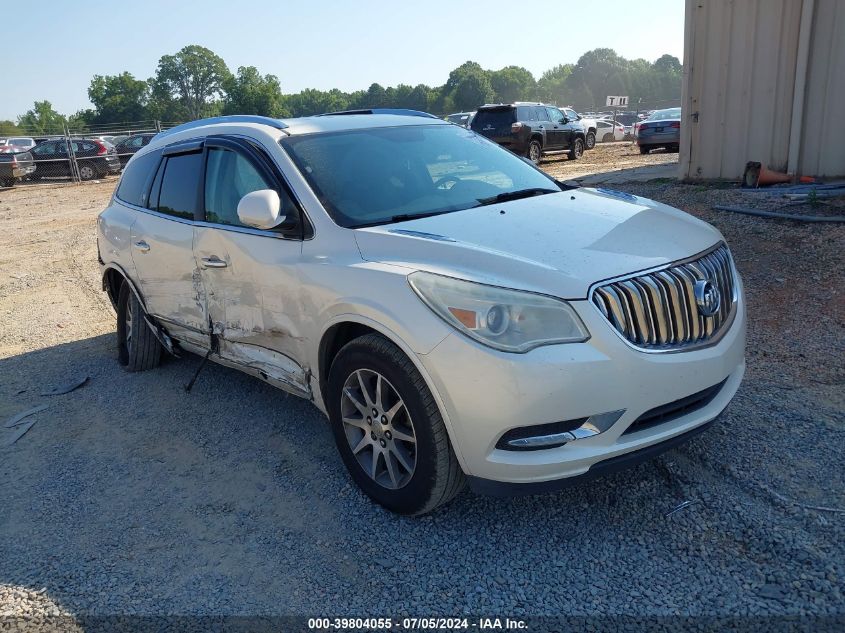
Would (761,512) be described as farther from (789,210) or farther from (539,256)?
(789,210)

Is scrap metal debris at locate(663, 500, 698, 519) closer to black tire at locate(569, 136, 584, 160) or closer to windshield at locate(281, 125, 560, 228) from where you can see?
windshield at locate(281, 125, 560, 228)

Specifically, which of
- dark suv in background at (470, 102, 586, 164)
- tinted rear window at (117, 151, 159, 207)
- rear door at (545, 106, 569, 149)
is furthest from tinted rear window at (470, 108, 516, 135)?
tinted rear window at (117, 151, 159, 207)

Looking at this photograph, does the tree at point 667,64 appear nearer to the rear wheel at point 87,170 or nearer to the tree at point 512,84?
the tree at point 512,84

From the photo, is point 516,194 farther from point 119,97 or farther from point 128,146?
point 119,97

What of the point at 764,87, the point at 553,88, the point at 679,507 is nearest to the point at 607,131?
the point at 764,87

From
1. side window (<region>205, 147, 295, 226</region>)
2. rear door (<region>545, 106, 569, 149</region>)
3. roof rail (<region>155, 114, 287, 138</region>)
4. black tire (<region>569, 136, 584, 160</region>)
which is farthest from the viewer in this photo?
black tire (<region>569, 136, 584, 160</region>)

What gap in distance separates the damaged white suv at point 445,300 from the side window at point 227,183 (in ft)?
0.05

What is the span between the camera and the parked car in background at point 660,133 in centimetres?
2020

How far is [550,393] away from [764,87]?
31.4 feet

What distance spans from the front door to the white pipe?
8.64 m

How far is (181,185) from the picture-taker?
466 centimetres

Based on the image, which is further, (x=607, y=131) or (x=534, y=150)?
(x=607, y=131)

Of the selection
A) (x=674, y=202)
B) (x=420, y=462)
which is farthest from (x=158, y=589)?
(x=674, y=202)

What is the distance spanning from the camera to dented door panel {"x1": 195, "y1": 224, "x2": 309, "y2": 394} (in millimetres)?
3586
